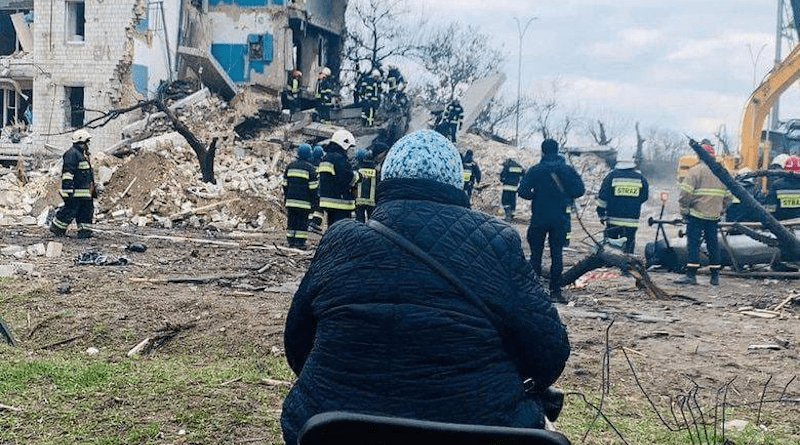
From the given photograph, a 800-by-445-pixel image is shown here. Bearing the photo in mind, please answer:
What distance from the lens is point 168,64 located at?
27.9 meters

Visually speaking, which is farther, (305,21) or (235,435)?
(305,21)

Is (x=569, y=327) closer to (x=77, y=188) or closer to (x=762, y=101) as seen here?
(x=77, y=188)

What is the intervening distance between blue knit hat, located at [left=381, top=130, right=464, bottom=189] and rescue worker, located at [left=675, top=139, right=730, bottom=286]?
25.9 feet

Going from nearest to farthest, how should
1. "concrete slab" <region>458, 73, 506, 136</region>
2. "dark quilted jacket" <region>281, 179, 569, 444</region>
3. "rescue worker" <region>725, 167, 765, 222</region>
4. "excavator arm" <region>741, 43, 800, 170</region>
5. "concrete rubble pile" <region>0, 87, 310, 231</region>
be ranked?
"dark quilted jacket" <region>281, 179, 569, 444</region> < "rescue worker" <region>725, 167, 765, 222</region> < "excavator arm" <region>741, 43, 800, 170</region> < "concrete rubble pile" <region>0, 87, 310, 231</region> < "concrete slab" <region>458, 73, 506, 136</region>

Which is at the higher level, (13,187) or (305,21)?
(305,21)

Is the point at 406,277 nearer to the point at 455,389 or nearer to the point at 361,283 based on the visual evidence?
the point at 361,283

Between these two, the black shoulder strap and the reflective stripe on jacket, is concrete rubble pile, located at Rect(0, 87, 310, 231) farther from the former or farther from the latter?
the black shoulder strap

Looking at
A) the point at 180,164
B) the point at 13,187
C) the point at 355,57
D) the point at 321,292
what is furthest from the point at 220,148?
the point at 321,292

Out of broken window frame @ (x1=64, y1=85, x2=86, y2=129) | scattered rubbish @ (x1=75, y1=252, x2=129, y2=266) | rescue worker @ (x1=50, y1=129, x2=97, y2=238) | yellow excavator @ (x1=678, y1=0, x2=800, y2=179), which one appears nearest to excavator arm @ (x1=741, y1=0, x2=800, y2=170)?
yellow excavator @ (x1=678, y1=0, x2=800, y2=179)

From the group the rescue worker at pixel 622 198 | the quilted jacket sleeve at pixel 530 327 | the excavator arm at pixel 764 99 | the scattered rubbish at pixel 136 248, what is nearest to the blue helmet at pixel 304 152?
the scattered rubbish at pixel 136 248

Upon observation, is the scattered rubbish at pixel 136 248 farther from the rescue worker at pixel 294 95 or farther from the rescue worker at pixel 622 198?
the rescue worker at pixel 294 95

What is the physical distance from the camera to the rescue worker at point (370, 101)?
23344 millimetres

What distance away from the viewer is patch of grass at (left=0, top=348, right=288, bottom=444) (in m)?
4.39

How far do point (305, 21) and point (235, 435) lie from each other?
26.2 meters
